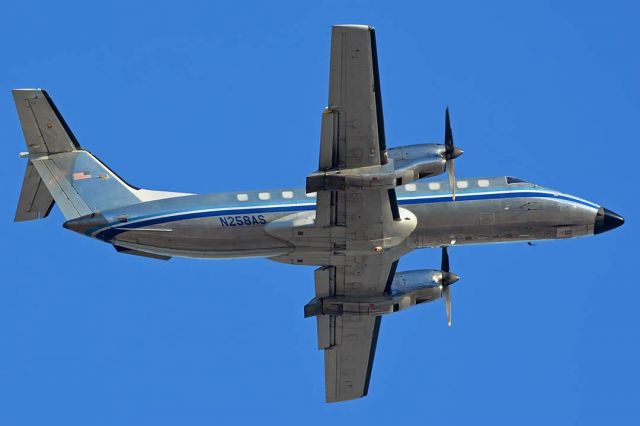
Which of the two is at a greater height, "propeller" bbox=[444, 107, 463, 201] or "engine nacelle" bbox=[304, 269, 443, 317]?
"propeller" bbox=[444, 107, 463, 201]

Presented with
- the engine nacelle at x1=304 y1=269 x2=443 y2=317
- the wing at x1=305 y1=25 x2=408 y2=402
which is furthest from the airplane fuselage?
the engine nacelle at x1=304 y1=269 x2=443 y2=317

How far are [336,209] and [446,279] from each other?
6689 millimetres

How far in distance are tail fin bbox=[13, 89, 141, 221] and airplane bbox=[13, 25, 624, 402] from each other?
0.11 feet

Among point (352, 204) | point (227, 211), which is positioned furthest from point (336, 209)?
point (227, 211)

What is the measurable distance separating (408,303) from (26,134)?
14.1 meters

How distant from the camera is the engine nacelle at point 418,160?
35.2 meters

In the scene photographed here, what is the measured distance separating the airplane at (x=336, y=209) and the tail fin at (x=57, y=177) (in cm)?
3

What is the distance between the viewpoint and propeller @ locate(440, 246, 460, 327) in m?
40.5

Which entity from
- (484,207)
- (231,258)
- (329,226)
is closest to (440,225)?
(484,207)

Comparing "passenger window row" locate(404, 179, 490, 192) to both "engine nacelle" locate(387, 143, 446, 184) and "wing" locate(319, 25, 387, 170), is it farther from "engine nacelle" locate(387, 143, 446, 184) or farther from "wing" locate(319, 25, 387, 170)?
"wing" locate(319, 25, 387, 170)

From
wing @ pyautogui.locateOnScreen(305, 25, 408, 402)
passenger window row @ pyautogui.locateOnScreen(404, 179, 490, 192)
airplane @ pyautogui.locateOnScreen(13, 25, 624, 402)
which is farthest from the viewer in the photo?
passenger window row @ pyautogui.locateOnScreen(404, 179, 490, 192)

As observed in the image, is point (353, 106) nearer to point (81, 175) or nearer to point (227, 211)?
point (227, 211)

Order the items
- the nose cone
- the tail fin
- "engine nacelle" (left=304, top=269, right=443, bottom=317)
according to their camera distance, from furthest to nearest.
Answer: "engine nacelle" (left=304, top=269, right=443, bottom=317)
the nose cone
the tail fin

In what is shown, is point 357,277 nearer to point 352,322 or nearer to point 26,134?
point 352,322
